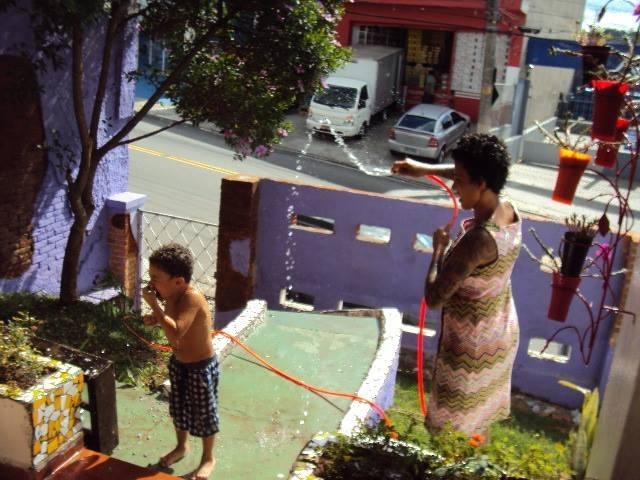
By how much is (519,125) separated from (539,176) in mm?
3508

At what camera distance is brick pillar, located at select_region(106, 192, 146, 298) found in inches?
306

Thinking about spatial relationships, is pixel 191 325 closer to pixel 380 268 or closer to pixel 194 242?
pixel 380 268

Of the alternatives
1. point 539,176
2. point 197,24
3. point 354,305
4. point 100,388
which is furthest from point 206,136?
point 100,388

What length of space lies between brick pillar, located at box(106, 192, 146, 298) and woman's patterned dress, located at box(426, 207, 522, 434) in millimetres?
5306

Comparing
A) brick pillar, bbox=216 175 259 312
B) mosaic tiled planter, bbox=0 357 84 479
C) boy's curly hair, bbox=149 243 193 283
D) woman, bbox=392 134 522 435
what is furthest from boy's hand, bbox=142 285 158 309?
brick pillar, bbox=216 175 259 312

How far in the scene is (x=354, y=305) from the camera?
8.30 meters

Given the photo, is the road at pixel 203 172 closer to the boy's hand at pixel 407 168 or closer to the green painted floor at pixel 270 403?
the green painted floor at pixel 270 403

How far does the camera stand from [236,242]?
26.2 ft

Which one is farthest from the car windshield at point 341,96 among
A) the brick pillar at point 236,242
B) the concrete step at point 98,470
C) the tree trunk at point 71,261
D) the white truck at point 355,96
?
the concrete step at point 98,470

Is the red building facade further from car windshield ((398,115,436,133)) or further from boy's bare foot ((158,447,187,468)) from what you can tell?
boy's bare foot ((158,447,187,468))

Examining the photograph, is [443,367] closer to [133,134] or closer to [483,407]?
[483,407]

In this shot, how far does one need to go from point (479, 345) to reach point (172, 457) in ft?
5.91

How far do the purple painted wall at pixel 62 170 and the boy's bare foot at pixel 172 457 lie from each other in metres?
3.56

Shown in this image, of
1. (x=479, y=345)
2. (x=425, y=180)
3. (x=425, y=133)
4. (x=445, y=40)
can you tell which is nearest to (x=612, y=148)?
(x=479, y=345)
